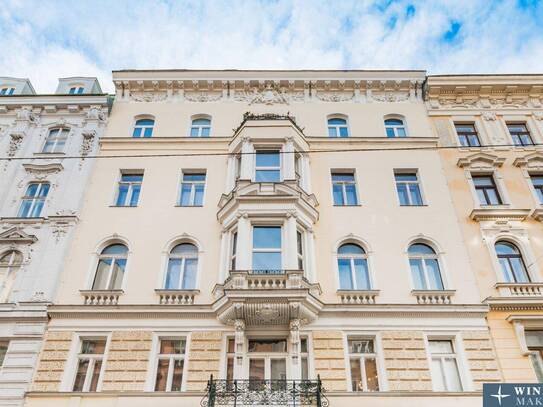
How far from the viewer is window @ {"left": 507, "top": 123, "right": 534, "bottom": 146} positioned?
763 inches

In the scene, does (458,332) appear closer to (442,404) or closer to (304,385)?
(442,404)

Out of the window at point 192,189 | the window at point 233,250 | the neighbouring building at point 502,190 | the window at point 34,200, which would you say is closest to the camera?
the neighbouring building at point 502,190

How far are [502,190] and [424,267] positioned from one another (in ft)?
16.8

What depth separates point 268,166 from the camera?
Answer: 17641 millimetres

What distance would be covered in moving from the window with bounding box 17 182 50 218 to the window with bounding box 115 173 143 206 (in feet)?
9.73

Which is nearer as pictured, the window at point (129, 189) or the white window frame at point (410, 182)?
the white window frame at point (410, 182)

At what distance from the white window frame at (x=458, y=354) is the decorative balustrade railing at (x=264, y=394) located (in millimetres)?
3751

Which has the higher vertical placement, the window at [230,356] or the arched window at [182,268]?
the arched window at [182,268]

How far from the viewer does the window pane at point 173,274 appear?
596 inches

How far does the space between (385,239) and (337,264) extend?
6.92ft

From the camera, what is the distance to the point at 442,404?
40.6ft

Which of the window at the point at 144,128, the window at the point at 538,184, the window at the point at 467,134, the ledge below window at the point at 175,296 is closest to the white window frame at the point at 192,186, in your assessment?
the window at the point at 144,128

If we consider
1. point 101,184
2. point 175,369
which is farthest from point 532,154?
point 101,184

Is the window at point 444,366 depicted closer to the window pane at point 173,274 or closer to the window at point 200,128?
the window pane at point 173,274
